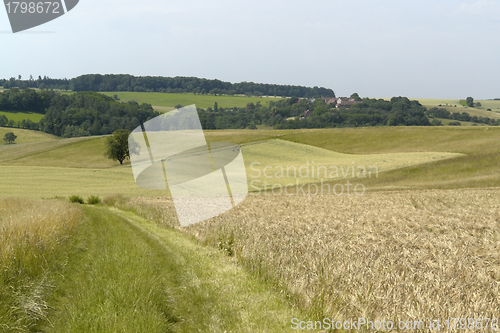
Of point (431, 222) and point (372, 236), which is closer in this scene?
point (372, 236)

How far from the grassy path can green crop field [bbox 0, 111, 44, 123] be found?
6513 inches

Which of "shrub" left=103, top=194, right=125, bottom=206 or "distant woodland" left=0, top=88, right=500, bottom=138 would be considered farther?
"distant woodland" left=0, top=88, right=500, bottom=138

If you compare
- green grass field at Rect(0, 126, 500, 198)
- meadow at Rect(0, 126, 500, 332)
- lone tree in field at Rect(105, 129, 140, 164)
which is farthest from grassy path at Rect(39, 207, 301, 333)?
lone tree in field at Rect(105, 129, 140, 164)

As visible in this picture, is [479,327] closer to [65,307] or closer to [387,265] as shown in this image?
[387,265]

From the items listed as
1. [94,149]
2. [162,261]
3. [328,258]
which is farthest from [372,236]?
[94,149]

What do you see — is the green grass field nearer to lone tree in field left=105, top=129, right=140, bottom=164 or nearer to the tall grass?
lone tree in field left=105, top=129, right=140, bottom=164

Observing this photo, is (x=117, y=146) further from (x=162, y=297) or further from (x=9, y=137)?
(x=162, y=297)

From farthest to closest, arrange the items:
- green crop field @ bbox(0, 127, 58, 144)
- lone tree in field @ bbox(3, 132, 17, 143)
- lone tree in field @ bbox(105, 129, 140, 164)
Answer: green crop field @ bbox(0, 127, 58, 144) → lone tree in field @ bbox(3, 132, 17, 143) → lone tree in field @ bbox(105, 129, 140, 164)

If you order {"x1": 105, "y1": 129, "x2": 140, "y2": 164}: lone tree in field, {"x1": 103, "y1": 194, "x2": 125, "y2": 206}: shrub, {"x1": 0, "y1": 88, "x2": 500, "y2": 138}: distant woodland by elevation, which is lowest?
{"x1": 103, "y1": 194, "x2": 125, "y2": 206}: shrub

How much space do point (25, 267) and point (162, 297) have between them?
3.22m

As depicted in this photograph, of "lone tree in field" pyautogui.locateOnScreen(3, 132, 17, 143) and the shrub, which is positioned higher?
"lone tree in field" pyautogui.locateOnScreen(3, 132, 17, 143)

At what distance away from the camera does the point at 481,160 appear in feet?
151

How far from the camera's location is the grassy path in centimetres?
600

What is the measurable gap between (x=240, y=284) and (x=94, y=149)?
8220 centimetres
